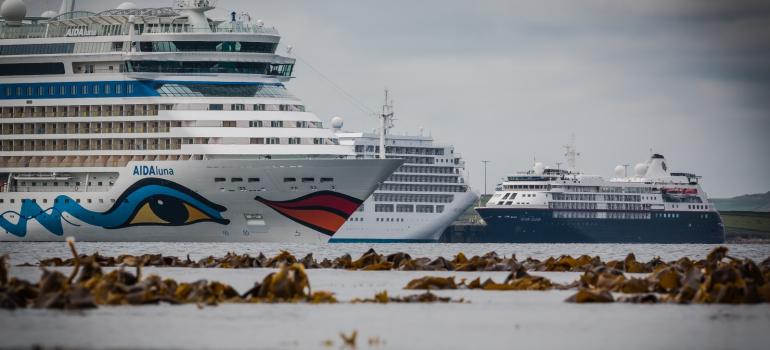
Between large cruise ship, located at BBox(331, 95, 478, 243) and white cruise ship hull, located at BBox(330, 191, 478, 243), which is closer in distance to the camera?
white cruise ship hull, located at BBox(330, 191, 478, 243)

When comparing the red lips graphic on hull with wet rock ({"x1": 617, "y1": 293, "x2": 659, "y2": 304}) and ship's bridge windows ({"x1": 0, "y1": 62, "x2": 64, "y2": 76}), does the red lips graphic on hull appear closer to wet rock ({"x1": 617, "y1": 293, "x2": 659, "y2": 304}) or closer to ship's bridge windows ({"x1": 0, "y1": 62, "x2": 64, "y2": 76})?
ship's bridge windows ({"x1": 0, "y1": 62, "x2": 64, "y2": 76})

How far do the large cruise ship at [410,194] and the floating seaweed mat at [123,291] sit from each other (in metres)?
84.5

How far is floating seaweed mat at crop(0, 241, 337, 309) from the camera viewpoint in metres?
30.9

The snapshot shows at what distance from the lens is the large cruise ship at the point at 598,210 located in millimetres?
144500

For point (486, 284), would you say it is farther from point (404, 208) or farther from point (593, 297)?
point (404, 208)

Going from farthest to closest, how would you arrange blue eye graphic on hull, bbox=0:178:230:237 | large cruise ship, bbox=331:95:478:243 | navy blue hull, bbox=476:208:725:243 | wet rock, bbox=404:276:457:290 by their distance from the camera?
navy blue hull, bbox=476:208:725:243
large cruise ship, bbox=331:95:478:243
blue eye graphic on hull, bbox=0:178:230:237
wet rock, bbox=404:276:457:290

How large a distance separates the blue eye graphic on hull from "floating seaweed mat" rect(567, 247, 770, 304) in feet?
136

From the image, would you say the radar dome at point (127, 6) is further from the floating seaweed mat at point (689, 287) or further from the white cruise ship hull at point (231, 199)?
the floating seaweed mat at point (689, 287)

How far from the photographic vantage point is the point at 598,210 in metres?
149

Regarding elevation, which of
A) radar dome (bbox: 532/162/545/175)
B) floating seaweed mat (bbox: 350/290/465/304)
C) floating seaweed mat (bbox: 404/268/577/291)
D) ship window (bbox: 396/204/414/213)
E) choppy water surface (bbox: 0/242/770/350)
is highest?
radar dome (bbox: 532/162/545/175)

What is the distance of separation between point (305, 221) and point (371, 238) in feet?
141

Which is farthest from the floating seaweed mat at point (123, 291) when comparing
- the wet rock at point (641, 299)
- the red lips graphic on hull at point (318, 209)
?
the red lips graphic on hull at point (318, 209)

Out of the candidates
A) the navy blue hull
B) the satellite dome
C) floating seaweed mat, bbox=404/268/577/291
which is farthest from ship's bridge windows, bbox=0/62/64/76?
the navy blue hull

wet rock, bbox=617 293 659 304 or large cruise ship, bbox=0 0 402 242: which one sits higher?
large cruise ship, bbox=0 0 402 242
